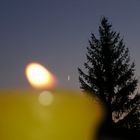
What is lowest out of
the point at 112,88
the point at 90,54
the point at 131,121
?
the point at 131,121

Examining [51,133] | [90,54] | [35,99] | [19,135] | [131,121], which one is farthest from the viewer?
[90,54]

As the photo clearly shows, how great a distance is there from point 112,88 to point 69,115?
30.9 feet

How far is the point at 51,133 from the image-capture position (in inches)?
734

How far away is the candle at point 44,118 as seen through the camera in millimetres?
17203

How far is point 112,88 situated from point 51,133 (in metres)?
11.6

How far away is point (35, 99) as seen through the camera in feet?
65.6

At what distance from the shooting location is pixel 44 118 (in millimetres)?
19000

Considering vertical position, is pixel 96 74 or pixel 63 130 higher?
pixel 96 74

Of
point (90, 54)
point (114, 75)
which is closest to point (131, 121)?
point (114, 75)

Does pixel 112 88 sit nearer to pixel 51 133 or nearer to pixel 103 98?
pixel 103 98

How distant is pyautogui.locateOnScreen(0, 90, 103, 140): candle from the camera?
17.2 meters

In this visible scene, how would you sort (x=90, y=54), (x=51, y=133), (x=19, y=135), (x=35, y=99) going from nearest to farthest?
(x=19, y=135)
(x=51, y=133)
(x=35, y=99)
(x=90, y=54)

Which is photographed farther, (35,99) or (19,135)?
(35,99)

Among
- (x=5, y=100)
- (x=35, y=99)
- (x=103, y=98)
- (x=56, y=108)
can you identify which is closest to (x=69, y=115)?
(x=56, y=108)
